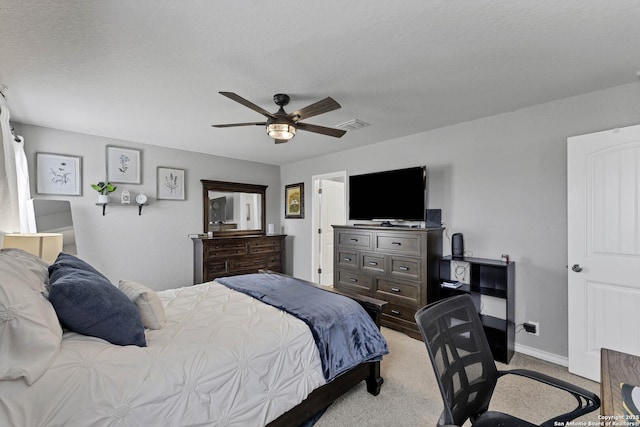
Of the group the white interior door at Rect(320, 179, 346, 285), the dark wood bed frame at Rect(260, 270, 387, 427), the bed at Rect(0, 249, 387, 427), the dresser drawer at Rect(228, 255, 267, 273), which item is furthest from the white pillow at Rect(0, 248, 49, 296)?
the white interior door at Rect(320, 179, 346, 285)

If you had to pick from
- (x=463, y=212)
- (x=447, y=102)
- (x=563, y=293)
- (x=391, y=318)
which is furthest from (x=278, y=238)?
(x=563, y=293)

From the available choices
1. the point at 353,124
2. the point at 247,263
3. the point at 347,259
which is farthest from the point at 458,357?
the point at 247,263

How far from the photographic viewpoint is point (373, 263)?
3.69m

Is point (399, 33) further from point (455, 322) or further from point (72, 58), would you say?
point (72, 58)

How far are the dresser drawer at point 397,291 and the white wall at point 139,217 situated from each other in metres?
3.07

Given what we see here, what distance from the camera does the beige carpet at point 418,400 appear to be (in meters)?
1.92

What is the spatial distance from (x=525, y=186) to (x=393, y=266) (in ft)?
5.34

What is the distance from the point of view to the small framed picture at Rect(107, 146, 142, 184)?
3.89 metres

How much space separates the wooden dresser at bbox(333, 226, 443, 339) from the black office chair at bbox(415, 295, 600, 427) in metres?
1.82

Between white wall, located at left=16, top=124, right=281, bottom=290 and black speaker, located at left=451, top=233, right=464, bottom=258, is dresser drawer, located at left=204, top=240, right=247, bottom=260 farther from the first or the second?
black speaker, located at left=451, top=233, right=464, bottom=258

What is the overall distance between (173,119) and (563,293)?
4.34m

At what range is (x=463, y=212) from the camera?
3.29 meters

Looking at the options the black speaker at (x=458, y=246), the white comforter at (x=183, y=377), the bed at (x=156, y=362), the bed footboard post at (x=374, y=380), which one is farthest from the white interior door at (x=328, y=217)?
the white comforter at (x=183, y=377)

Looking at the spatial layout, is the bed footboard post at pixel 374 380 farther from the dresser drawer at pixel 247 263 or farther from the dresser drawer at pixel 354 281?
the dresser drawer at pixel 247 263
